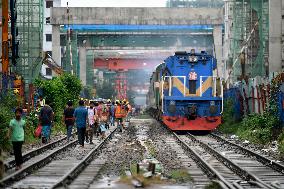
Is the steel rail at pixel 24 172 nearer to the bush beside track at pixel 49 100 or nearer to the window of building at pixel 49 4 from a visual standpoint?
the bush beside track at pixel 49 100

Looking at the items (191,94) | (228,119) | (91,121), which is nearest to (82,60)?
(228,119)

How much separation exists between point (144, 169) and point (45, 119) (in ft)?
30.9

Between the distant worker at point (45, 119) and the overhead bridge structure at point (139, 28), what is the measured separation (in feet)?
103

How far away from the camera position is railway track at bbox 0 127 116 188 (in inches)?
518

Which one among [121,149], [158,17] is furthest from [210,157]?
[158,17]

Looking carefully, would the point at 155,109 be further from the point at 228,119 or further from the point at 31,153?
the point at 31,153

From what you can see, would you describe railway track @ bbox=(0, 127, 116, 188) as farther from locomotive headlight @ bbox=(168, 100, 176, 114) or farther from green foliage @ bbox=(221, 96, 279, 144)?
locomotive headlight @ bbox=(168, 100, 176, 114)

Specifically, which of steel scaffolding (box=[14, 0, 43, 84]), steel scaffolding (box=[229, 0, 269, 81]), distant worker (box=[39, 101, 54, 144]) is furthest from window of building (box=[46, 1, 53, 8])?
distant worker (box=[39, 101, 54, 144])

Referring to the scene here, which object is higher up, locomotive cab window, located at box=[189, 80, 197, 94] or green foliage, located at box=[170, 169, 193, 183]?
locomotive cab window, located at box=[189, 80, 197, 94]

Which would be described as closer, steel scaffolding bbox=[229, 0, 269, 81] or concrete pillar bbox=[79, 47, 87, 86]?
steel scaffolding bbox=[229, 0, 269, 81]

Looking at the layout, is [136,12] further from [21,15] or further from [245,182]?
[245,182]

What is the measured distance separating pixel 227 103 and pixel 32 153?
64.1 feet

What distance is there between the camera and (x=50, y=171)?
15.7 metres

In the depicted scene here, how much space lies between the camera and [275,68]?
152ft
